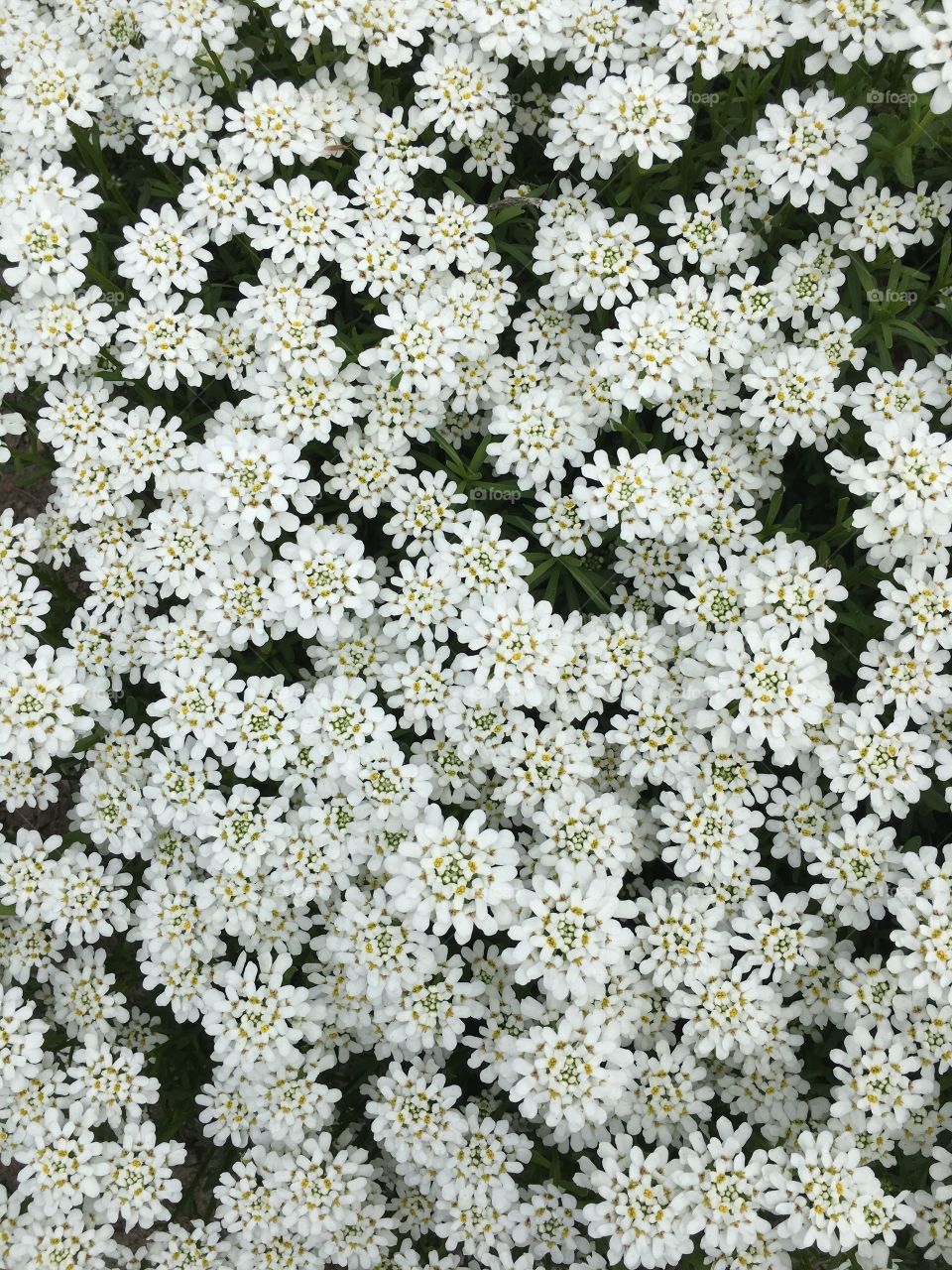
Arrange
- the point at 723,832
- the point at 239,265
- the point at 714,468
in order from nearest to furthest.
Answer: the point at 723,832, the point at 714,468, the point at 239,265

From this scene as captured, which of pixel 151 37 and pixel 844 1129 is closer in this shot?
pixel 844 1129

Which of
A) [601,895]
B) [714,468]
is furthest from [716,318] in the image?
[601,895]

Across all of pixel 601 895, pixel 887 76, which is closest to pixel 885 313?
pixel 887 76

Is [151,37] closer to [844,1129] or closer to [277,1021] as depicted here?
[277,1021]

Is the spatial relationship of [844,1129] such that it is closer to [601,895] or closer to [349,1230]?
[601,895]

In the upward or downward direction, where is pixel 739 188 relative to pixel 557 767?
upward

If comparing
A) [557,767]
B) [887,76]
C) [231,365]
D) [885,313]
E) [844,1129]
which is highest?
[887,76]

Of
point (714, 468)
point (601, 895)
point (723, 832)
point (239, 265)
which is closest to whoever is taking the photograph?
point (601, 895)
